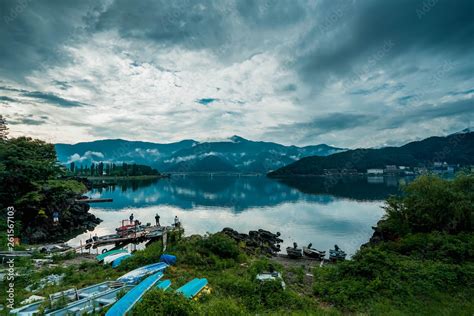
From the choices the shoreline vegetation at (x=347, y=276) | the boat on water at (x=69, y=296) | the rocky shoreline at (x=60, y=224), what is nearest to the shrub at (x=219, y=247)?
the shoreline vegetation at (x=347, y=276)

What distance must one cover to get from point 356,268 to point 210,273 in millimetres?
7302

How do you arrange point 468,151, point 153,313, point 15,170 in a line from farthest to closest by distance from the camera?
1. point 468,151
2. point 15,170
3. point 153,313

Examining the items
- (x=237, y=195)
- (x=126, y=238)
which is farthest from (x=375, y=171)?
(x=126, y=238)

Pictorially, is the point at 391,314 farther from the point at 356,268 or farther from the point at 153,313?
the point at 153,313

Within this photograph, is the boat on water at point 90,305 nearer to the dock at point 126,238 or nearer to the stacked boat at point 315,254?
the stacked boat at point 315,254

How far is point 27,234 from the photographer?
27.0m

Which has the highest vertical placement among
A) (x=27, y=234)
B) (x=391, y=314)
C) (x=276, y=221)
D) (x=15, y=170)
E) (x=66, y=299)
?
(x=15, y=170)

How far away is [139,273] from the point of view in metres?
12.1

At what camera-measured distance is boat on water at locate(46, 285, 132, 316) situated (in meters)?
8.01

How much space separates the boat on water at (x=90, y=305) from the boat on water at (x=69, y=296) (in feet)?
0.83

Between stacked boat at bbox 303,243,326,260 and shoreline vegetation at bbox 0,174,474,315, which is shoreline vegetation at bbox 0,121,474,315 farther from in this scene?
stacked boat at bbox 303,243,326,260

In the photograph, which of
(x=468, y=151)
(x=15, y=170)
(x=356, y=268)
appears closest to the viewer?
(x=356, y=268)

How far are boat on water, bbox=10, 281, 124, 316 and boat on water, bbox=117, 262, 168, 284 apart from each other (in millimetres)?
497

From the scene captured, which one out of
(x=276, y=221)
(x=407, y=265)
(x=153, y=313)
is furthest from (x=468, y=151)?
(x=153, y=313)
